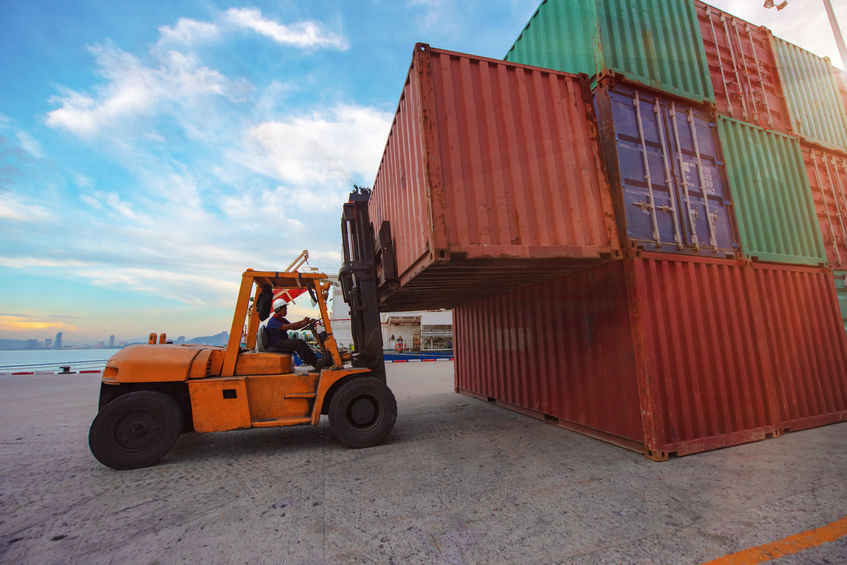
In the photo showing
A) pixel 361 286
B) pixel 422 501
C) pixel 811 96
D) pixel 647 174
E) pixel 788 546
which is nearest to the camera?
pixel 788 546

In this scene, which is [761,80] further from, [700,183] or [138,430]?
[138,430]

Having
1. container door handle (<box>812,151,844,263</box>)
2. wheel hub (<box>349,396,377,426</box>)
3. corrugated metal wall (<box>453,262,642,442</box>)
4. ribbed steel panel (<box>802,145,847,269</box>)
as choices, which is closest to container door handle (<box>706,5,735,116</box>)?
ribbed steel panel (<box>802,145,847,269</box>)

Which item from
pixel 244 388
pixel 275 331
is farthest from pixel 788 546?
pixel 275 331

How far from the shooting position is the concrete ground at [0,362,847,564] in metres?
2.78

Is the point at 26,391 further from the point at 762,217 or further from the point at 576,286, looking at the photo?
the point at 762,217

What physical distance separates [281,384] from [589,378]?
4600 millimetres

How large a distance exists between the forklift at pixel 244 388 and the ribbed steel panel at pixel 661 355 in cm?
A: 306

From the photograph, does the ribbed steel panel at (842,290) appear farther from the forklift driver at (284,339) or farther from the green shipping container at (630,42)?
the forklift driver at (284,339)

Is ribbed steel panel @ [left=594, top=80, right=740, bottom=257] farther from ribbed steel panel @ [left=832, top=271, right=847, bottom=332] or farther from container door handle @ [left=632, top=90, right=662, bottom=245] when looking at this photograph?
ribbed steel panel @ [left=832, top=271, right=847, bottom=332]

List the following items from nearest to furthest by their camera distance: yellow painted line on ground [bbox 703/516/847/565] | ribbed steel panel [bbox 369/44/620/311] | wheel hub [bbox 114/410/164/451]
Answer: yellow painted line on ground [bbox 703/516/847/565] → ribbed steel panel [bbox 369/44/620/311] → wheel hub [bbox 114/410/164/451]

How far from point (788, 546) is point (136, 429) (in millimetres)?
6685

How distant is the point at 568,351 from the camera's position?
6.13 metres

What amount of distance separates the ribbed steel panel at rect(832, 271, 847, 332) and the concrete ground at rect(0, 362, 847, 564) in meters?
2.69

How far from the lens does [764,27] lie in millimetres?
7887
